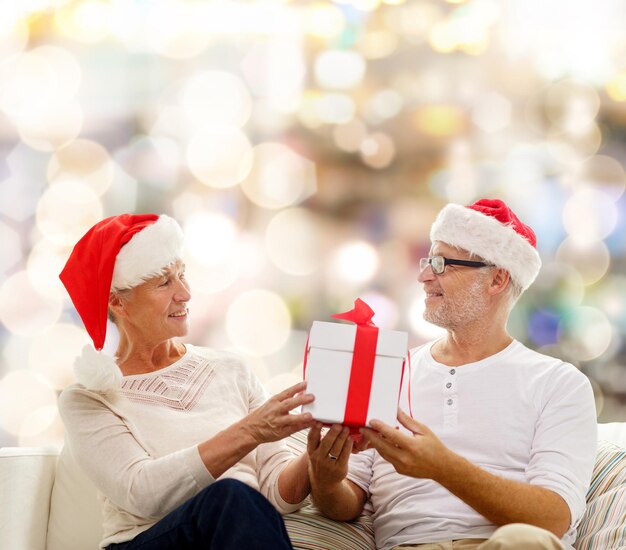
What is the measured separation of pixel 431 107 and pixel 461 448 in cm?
160

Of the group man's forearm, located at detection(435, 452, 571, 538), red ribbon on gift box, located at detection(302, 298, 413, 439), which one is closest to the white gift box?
red ribbon on gift box, located at detection(302, 298, 413, 439)

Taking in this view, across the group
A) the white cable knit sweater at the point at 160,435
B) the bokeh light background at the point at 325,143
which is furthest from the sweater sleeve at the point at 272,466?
the bokeh light background at the point at 325,143

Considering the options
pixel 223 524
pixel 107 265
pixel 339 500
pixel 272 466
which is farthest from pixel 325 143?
pixel 223 524

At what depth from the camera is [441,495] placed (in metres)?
1.83

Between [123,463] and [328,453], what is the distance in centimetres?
45

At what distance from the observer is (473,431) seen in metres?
1.87

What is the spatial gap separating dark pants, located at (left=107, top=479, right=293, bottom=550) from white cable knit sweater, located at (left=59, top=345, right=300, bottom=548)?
8 cm

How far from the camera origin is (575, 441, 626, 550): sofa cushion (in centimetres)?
174

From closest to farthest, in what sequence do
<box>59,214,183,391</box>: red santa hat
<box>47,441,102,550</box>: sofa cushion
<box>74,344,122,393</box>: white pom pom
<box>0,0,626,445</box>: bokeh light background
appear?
<box>74,344,122,393</box>: white pom pom < <box>59,214,183,391</box>: red santa hat < <box>47,441,102,550</box>: sofa cushion < <box>0,0,626,445</box>: bokeh light background

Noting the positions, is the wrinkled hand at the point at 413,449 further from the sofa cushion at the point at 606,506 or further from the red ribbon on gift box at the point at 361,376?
the sofa cushion at the point at 606,506

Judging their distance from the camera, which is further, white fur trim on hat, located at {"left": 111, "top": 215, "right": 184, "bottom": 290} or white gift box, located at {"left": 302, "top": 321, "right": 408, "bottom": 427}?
white fur trim on hat, located at {"left": 111, "top": 215, "right": 184, "bottom": 290}

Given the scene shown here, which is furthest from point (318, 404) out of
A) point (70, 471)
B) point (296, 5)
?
point (296, 5)

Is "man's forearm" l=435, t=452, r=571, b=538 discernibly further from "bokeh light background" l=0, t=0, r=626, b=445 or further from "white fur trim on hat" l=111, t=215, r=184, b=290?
"bokeh light background" l=0, t=0, r=626, b=445

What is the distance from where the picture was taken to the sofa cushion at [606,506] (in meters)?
1.74
